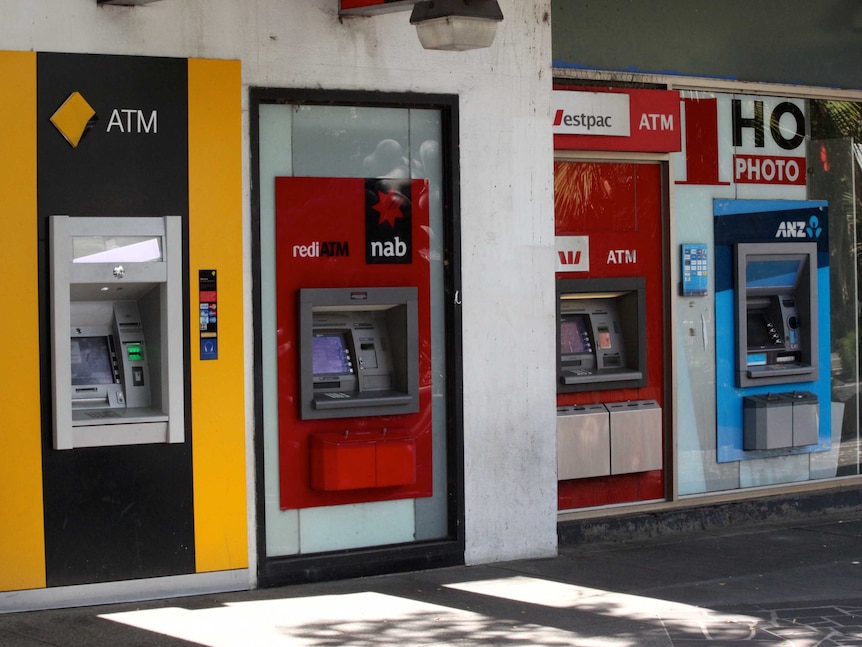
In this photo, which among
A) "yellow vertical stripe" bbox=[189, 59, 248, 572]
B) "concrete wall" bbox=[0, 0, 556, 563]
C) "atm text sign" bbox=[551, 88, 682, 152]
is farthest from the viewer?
"atm text sign" bbox=[551, 88, 682, 152]

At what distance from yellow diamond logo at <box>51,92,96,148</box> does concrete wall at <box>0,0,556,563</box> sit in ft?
3.99

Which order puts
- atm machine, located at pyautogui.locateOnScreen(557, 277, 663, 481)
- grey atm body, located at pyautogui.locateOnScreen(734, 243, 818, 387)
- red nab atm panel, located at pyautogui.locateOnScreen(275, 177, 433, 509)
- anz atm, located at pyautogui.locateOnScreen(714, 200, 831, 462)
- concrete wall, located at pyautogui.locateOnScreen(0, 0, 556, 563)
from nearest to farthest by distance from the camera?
red nab atm panel, located at pyautogui.locateOnScreen(275, 177, 433, 509), concrete wall, located at pyautogui.locateOnScreen(0, 0, 556, 563), atm machine, located at pyautogui.locateOnScreen(557, 277, 663, 481), anz atm, located at pyautogui.locateOnScreen(714, 200, 831, 462), grey atm body, located at pyautogui.locateOnScreen(734, 243, 818, 387)

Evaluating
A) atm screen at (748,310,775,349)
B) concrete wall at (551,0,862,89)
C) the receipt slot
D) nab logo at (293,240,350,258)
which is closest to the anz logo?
atm screen at (748,310,775,349)

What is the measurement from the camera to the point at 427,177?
753 centimetres

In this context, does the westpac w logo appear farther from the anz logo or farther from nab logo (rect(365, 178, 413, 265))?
the anz logo

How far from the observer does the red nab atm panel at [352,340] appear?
7094 mm

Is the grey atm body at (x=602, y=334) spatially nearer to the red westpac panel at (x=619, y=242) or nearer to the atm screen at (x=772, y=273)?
the red westpac panel at (x=619, y=242)

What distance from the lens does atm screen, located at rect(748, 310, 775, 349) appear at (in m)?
9.42

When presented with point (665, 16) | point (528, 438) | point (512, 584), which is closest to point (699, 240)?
point (665, 16)

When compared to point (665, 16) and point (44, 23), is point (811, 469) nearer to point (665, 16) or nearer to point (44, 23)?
point (665, 16)

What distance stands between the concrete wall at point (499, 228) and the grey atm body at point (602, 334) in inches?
27.0

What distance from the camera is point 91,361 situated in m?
6.64

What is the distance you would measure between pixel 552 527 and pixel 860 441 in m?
3.49

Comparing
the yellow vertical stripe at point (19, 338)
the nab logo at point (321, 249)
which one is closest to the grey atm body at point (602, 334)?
the nab logo at point (321, 249)
